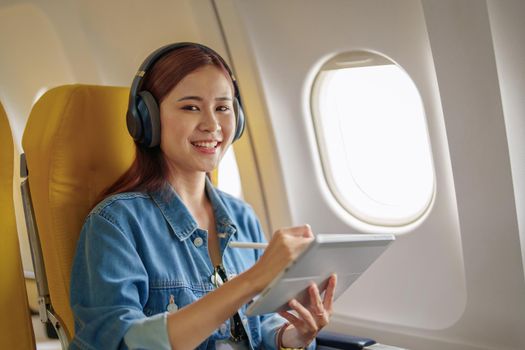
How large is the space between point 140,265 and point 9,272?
48 cm

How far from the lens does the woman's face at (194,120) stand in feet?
6.99

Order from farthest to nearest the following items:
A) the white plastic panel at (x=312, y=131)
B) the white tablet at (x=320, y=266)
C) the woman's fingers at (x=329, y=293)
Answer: the white plastic panel at (x=312, y=131), the woman's fingers at (x=329, y=293), the white tablet at (x=320, y=266)

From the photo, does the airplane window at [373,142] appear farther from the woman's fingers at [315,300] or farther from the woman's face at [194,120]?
the woman's fingers at [315,300]

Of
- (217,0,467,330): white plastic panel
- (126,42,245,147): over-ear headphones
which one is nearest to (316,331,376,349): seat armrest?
(217,0,467,330): white plastic panel

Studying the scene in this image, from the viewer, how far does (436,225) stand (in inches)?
108

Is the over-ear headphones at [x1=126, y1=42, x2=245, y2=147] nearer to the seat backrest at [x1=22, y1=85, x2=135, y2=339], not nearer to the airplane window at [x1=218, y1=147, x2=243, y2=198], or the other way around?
the seat backrest at [x1=22, y1=85, x2=135, y2=339]

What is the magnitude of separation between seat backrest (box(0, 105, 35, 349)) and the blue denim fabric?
30 cm

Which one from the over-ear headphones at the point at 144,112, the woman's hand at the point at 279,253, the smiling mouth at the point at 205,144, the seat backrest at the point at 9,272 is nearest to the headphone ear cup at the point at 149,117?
the over-ear headphones at the point at 144,112

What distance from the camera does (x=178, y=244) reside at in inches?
83.0

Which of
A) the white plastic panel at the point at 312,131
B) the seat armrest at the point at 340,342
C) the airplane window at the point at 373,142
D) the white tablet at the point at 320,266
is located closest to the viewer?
the white tablet at the point at 320,266

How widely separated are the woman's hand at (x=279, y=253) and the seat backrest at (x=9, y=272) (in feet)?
2.67

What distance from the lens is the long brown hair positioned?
2129 mm

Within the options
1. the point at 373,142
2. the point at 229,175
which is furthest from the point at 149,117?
the point at 229,175

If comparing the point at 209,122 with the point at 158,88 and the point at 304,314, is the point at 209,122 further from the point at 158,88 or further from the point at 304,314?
the point at 304,314
